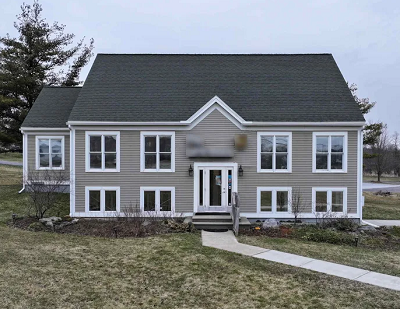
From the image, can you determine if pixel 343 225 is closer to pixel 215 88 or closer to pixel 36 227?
pixel 215 88

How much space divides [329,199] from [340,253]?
584cm

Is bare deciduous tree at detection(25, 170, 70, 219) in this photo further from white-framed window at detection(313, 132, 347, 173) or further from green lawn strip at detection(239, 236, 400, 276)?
white-framed window at detection(313, 132, 347, 173)

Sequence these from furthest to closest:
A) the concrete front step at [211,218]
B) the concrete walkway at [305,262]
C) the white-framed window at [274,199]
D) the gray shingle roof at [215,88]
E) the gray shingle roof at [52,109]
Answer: the gray shingle roof at [52,109]
the gray shingle roof at [215,88]
the white-framed window at [274,199]
the concrete front step at [211,218]
the concrete walkway at [305,262]

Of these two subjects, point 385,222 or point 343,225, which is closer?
point 343,225

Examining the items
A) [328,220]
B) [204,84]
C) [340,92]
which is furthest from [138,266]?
[340,92]

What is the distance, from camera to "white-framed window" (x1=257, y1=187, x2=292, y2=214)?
15758 millimetres

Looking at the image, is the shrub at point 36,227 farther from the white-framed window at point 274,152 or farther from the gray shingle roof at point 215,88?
the white-framed window at point 274,152

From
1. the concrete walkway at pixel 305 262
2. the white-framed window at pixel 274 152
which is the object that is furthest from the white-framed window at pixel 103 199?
the white-framed window at pixel 274 152

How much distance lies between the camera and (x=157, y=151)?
1581cm

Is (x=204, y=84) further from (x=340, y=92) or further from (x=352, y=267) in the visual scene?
(x=352, y=267)

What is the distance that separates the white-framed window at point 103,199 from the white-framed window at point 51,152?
4187 mm

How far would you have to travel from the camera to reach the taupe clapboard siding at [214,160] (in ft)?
51.5

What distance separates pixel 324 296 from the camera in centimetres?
683

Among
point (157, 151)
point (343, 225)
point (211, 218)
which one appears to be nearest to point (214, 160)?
point (157, 151)
